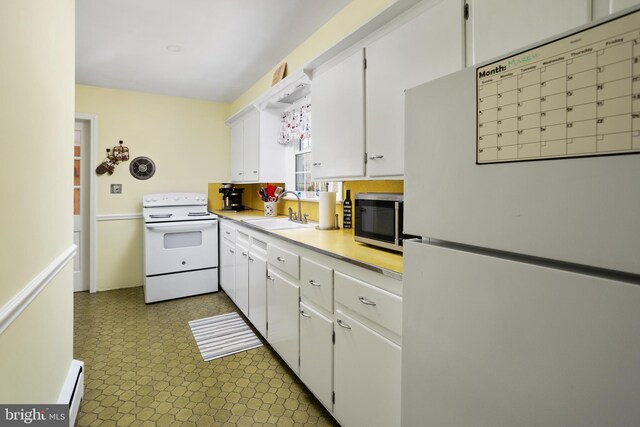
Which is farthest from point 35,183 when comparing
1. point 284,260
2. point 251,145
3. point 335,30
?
point 251,145

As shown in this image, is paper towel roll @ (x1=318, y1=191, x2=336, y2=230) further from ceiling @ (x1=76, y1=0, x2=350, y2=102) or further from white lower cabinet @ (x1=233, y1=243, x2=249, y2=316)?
ceiling @ (x1=76, y1=0, x2=350, y2=102)

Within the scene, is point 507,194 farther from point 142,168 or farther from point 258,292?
point 142,168

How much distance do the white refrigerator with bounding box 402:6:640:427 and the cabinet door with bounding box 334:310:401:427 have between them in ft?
1.22

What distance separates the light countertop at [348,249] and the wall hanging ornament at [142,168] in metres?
2.59

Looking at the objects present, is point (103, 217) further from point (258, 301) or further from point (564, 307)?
point (564, 307)

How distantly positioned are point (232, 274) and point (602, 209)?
3.23 m

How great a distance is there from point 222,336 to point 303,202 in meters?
1.47

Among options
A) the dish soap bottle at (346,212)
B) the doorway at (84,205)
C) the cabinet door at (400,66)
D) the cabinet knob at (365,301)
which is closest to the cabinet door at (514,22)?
the cabinet door at (400,66)

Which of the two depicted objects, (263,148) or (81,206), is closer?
(263,148)

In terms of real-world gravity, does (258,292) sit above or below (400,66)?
below

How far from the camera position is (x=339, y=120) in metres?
2.07

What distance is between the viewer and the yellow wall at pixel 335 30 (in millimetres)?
2088

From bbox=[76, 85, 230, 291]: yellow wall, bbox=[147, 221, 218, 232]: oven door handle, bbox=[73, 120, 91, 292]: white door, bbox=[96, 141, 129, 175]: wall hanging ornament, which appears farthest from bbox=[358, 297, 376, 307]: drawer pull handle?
bbox=[73, 120, 91, 292]: white door

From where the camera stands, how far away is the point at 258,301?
2.67 meters
